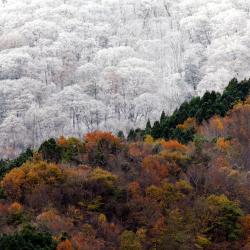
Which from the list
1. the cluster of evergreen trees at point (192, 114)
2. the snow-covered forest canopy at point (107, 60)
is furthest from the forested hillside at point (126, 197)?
the snow-covered forest canopy at point (107, 60)

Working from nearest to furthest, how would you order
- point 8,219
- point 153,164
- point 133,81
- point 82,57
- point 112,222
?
point 8,219, point 112,222, point 153,164, point 133,81, point 82,57

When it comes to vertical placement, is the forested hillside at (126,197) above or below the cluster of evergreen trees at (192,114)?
below

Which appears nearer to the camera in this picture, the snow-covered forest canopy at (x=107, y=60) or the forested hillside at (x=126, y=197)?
the forested hillside at (x=126, y=197)

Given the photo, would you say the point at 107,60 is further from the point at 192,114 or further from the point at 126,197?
the point at 126,197

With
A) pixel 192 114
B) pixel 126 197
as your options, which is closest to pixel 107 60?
pixel 192 114

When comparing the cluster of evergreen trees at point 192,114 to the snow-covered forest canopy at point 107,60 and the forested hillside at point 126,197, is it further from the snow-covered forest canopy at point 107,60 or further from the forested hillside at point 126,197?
the snow-covered forest canopy at point 107,60

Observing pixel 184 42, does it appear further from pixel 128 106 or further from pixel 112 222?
pixel 112 222

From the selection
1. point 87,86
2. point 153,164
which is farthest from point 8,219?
point 87,86
